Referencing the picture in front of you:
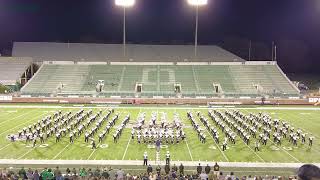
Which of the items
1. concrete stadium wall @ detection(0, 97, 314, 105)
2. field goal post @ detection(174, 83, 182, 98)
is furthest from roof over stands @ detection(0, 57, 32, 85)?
field goal post @ detection(174, 83, 182, 98)

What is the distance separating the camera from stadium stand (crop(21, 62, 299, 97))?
135 feet

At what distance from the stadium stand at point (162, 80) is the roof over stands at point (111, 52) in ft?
13.7

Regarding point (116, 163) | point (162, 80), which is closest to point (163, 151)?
point (116, 163)

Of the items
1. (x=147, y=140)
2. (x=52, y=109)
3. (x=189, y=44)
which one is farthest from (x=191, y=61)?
(x=147, y=140)

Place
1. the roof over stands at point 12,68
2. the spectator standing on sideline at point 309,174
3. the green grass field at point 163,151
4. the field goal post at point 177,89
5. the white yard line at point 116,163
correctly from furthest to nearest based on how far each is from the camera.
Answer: the roof over stands at point 12,68 → the field goal post at point 177,89 → the green grass field at point 163,151 → the white yard line at point 116,163 → the spectator standing on sideline at point 309,174

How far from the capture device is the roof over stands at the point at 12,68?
45.2 meters

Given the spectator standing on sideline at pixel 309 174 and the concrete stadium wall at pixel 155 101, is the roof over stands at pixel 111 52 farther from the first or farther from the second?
the spectator standing on sideline at pixel 309 174

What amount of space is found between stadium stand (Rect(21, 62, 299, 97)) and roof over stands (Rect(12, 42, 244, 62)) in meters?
4.17

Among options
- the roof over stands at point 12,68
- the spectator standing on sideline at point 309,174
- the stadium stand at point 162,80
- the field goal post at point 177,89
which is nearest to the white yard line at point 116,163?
the spectator standing on sideline at point 309,174

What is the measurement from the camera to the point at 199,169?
13562 mm

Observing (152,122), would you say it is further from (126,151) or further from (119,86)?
(119,86)

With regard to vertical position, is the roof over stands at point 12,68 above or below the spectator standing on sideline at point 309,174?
above

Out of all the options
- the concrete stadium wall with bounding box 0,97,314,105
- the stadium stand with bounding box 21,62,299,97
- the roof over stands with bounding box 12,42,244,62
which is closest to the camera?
the concrete stadium wall with bounding box 0,97,314,105

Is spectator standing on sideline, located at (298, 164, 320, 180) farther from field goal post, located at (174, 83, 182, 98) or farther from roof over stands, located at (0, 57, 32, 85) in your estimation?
roof over stands, located at (0, 57, 32, 85)
